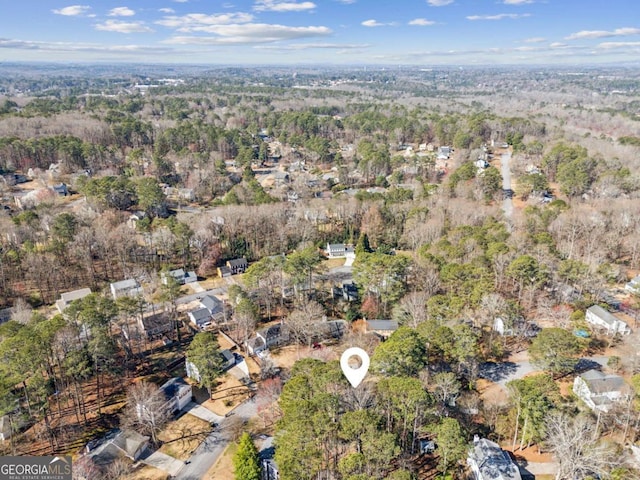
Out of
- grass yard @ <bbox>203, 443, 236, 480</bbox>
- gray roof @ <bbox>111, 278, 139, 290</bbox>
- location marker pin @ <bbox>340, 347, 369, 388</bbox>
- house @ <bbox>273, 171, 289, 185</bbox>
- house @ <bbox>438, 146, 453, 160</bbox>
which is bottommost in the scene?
grass yard @ <bbox>203, 443, 236, 480</bbox>

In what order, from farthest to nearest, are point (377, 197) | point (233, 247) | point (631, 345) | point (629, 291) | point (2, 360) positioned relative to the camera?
point (377, 197) → point (233, 247) → point (629, 291) → point (631, 345) → point (2, 360)

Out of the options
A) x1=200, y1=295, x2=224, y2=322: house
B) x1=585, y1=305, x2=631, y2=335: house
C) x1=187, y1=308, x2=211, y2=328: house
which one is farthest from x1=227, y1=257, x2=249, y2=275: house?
x1=585, y1=305, x2=631, y2=335: house

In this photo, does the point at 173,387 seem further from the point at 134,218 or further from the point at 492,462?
the point at 134,218

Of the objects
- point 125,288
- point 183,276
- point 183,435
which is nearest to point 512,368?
point 183,435

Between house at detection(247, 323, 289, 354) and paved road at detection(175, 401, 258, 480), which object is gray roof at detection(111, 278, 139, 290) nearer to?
house at detection(247, 323, 289, 354)

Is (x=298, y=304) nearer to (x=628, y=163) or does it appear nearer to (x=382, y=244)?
(x=382, y=244)

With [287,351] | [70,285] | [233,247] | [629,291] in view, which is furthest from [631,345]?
[70,285]
